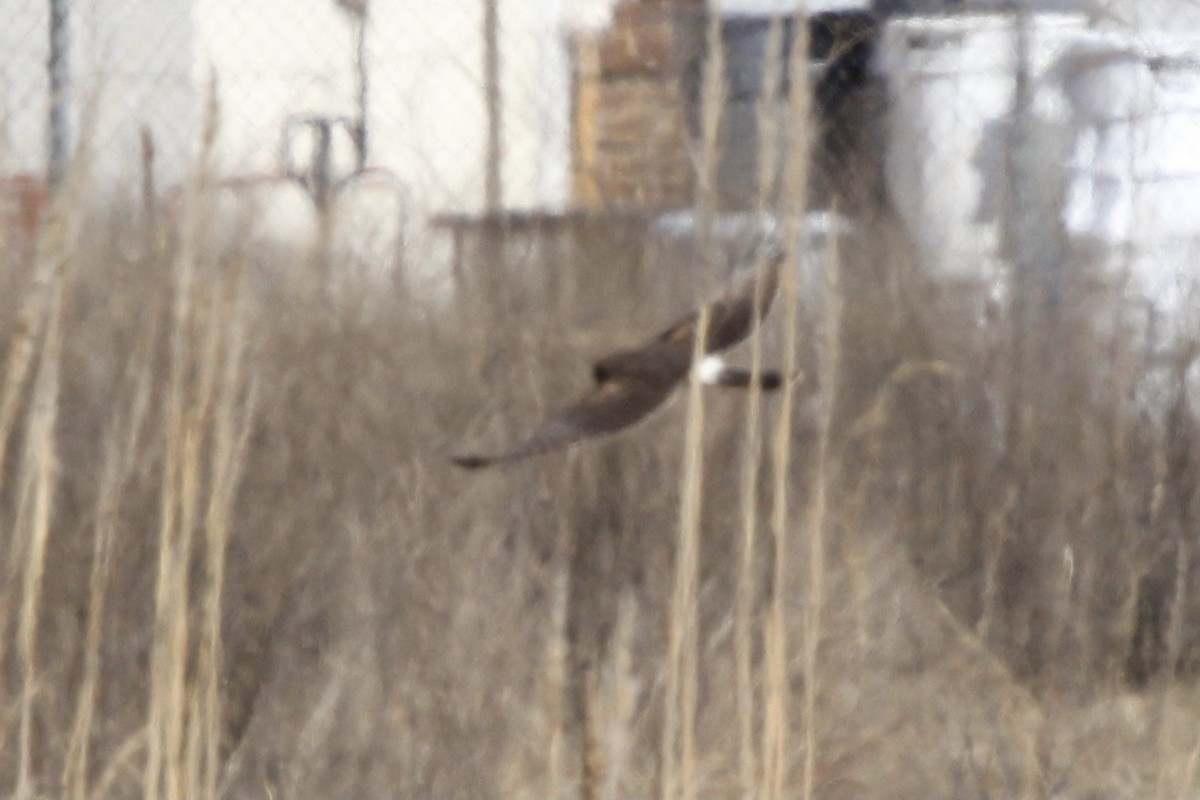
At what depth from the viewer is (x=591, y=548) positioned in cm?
327

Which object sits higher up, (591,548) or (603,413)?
(603,413)

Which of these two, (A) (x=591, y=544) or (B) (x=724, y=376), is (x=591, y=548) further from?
(B) (x=724, y=376)

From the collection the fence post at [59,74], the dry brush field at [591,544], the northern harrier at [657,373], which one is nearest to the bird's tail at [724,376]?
the northern harrier at [657,373]

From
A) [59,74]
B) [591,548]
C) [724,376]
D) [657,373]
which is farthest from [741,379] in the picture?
[59,74]

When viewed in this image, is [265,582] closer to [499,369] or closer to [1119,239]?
[499,369]

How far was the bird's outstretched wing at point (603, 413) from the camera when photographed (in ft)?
7.20

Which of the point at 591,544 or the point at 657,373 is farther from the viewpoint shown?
the point at 591,544

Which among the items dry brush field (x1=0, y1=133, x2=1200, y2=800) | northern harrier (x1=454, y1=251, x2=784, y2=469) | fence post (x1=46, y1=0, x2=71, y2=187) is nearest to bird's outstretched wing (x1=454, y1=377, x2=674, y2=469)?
northern harrier (x1=454, y1=251, x2=784, y2=469)

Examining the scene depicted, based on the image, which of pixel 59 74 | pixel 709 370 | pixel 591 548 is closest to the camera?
pixel 709 370

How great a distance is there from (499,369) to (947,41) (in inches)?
74.4

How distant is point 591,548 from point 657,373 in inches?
40.2

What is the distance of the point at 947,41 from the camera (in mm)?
4801

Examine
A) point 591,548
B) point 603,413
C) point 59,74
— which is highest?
point 59,74

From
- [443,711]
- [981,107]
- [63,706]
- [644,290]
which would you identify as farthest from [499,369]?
[981,107]
